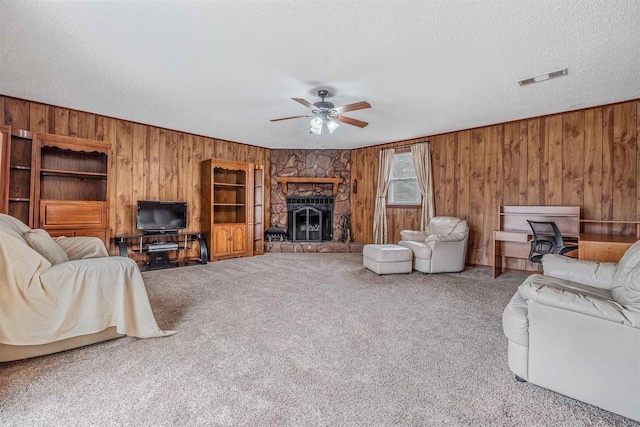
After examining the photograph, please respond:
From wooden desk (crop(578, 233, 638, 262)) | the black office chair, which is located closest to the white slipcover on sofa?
wooden desk (crop(578, 233, 638, 262))

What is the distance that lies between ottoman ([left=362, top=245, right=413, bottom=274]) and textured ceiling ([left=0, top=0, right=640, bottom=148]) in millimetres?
2064

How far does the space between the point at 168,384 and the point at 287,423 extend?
80 cm

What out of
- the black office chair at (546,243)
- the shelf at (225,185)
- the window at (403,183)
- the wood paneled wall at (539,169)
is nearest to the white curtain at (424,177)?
the wood paneled wall at (539,169)

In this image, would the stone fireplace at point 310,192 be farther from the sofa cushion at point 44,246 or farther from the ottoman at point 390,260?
the sofa cushion at point 44,246

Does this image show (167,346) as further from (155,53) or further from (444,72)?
(444,72)

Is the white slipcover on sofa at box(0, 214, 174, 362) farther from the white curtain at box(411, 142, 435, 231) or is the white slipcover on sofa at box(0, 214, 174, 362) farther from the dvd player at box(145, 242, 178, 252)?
the white curtain at box(411, 142, 435, 231)

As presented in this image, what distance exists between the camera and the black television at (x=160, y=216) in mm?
4977

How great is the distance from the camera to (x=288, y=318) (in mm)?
2789

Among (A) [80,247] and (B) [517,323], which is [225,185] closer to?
(A) [80,247]

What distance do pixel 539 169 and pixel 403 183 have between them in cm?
242

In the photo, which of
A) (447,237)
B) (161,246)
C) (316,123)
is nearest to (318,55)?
(316,123)

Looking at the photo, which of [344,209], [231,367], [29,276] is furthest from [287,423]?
[344,209]

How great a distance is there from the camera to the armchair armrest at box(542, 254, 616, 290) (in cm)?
222

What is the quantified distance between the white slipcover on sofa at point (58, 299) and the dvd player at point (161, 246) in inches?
101
